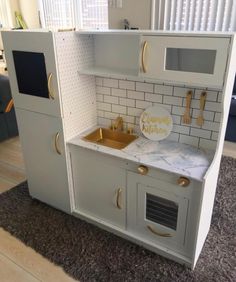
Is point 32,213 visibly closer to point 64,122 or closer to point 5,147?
point 64,122

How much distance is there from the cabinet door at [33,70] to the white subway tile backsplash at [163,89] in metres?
0.66

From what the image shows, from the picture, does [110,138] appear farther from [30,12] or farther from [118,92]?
[30,12]

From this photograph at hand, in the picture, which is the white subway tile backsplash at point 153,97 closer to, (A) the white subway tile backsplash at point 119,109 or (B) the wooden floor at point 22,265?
(A) the white subway tile backsplash at point 119,109

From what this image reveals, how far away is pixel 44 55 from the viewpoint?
171 centimetres

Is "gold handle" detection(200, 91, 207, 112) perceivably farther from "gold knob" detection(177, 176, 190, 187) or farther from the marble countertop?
"gold knob" detection(177, 176, 190, 187)

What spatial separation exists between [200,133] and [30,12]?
19.1 feet

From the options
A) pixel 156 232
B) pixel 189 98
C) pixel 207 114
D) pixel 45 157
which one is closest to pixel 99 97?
pixel 45 157

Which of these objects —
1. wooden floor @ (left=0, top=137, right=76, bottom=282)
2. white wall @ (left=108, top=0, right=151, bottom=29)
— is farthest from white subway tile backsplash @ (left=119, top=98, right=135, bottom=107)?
white wall @ (left=108, top=0, right=151, bottom=29)

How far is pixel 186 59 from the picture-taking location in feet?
4.87

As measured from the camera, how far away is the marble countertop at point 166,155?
1546 mm

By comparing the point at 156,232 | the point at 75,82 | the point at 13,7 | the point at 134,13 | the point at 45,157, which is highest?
the point at 13,7

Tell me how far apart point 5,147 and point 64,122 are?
1.83 metres

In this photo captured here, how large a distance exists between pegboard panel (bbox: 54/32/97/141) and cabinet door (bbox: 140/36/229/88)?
0.52 metres

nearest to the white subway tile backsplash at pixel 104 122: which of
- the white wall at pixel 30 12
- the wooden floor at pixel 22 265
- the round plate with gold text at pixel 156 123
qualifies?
the round plate with gold text at pixel 156 123
